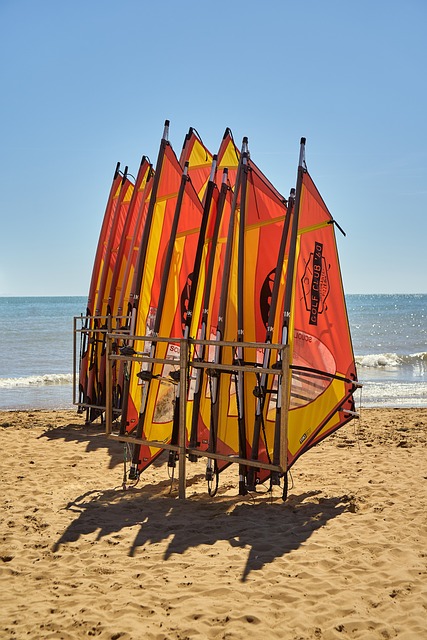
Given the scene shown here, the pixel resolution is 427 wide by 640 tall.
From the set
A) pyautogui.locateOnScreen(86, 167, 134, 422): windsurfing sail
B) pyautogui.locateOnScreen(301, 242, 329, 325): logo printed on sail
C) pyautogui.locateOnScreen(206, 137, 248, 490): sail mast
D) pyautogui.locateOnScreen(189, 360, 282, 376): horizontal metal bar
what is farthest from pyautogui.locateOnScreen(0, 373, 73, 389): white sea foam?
pyautogui.locateOnScreen(301, 242, 329, 325): logo printed on sail

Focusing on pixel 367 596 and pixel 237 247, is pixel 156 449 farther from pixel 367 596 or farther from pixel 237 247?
pixel 367 596

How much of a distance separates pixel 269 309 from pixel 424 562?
250 cm

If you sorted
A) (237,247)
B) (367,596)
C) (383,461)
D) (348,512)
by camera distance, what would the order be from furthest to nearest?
1. (383,461)
2. (237,247)
3. (348,512)
4. (367,596)

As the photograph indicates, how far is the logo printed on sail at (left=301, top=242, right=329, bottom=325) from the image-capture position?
5.99 metres

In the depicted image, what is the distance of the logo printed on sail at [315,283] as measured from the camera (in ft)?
19.7

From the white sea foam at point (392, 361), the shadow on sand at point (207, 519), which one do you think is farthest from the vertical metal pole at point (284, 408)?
the white sea foam at point (392, 361)

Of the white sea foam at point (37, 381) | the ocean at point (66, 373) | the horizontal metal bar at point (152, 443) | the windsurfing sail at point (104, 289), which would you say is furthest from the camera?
the white sea foam at point (37, 381)

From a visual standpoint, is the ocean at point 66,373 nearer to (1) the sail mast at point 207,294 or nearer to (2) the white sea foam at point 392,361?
(2) the white sea foam at point 392,361

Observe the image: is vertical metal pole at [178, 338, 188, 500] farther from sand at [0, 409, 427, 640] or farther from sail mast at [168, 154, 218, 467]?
sand at [0, 409, 427, 640]

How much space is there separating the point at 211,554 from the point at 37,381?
13679mm

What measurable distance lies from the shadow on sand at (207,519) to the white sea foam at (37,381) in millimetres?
11272

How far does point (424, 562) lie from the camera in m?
4.54

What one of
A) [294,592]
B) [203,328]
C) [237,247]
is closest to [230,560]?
[294,592]

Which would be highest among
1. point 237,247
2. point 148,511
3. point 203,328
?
point 237,247
